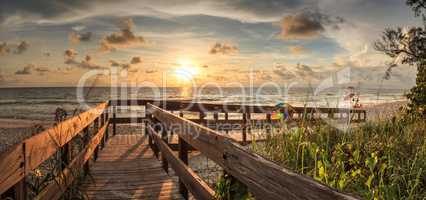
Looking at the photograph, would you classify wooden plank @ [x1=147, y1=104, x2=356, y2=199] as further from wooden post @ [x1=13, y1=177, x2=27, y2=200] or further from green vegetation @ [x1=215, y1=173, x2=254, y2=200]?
wooden post @ [x1=13, y1=177, x2=27, y2=200]

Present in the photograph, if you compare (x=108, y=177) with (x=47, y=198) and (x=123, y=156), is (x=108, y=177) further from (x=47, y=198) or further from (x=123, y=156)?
(x=47, y=198)

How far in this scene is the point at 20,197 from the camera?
2609mm

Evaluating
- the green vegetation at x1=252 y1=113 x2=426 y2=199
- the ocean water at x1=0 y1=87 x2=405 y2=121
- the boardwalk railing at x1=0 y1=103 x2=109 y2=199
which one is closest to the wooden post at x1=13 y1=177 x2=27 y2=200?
the boardwalk railing at x1=0 y1=103 x2=109 y2=199

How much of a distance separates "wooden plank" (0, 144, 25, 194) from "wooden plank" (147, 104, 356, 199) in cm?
145

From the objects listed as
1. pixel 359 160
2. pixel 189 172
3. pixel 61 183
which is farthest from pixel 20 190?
pixel 359 160

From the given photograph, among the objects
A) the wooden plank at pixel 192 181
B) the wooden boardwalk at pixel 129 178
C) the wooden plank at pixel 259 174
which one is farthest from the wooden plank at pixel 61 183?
the wooden plank at pixel 259 174

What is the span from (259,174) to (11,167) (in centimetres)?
160

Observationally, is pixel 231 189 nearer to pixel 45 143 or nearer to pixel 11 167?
pixel 11 167

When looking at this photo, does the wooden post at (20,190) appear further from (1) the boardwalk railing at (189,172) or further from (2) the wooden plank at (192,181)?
(2) the wooden plank at (192,181)

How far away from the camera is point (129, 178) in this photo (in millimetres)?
6086

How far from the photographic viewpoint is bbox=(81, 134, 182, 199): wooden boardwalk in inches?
199

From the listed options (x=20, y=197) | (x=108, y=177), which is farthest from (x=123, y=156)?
(x=20, y=197)

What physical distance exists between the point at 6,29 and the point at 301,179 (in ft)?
208

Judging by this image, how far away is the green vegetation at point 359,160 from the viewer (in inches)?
131
